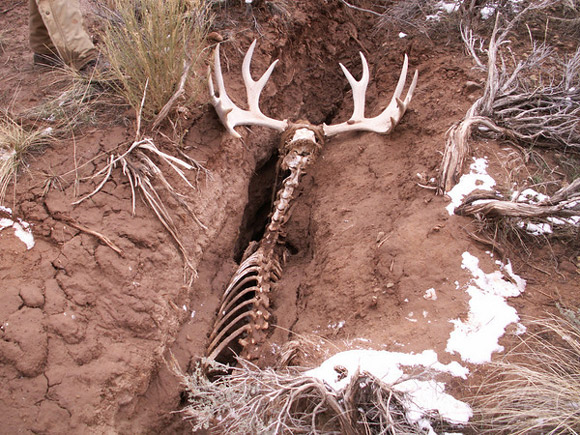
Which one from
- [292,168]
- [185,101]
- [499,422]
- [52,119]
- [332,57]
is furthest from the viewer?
[332,57]

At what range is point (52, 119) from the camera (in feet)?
11.3

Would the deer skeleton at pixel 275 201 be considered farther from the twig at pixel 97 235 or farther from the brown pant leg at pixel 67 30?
the brown pant leg at pixel 67 30

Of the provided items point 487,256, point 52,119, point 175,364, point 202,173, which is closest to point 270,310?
point 175,364

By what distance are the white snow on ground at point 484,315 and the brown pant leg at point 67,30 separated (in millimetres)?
3071

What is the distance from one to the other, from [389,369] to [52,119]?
2.75 m

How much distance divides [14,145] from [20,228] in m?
0.58

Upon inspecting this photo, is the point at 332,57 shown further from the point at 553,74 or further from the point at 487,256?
the point at 487,256

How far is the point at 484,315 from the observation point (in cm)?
272

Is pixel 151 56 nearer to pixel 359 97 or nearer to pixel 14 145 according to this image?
pixel 14 145

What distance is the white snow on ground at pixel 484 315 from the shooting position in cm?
257

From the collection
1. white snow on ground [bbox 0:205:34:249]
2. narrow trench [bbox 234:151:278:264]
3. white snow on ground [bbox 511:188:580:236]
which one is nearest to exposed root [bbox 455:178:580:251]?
white snow on ground [bbox 511:188:580:236]

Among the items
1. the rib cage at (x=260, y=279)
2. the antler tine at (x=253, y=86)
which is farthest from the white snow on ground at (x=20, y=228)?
the antler tine at (x=253, y=86)

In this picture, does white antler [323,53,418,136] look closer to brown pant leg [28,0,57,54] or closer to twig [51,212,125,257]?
twig [51,212,125,257]

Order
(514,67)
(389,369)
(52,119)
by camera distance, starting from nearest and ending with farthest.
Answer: (389,369) < (52,119) < (514,67)
